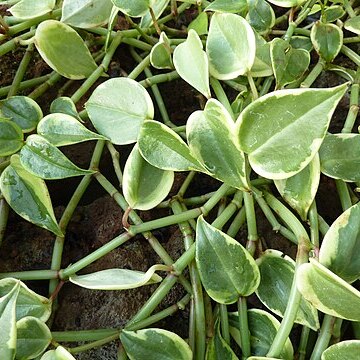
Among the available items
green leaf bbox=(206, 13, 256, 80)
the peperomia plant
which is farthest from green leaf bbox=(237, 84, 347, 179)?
green leaf bbox=(206, 13, 256, 80)

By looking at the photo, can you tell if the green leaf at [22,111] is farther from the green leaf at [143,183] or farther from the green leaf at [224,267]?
the green leaf at [224,267]

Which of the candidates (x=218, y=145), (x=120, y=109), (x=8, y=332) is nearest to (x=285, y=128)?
(x=218, y=145)

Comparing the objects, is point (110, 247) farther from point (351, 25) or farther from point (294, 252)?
point (351, 25)

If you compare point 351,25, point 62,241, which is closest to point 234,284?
point 62,241

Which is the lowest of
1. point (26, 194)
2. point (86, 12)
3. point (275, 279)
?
point (275, 279)

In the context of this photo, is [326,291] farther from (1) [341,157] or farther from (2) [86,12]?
(2) [86,12]

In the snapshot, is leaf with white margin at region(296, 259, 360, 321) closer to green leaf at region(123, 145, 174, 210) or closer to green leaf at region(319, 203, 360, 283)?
green leaf at region(319, 203, 360, 283)

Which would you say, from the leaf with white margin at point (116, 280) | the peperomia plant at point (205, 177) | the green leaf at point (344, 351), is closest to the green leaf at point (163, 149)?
the peperomia plant at point (205, 177)
